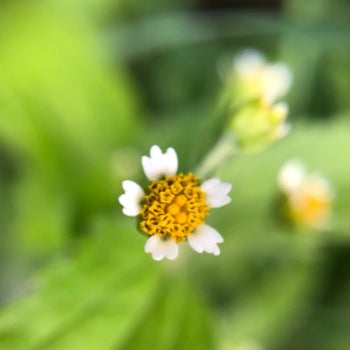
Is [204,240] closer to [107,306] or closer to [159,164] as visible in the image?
[159,164]

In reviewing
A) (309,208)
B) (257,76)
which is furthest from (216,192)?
(257,76)

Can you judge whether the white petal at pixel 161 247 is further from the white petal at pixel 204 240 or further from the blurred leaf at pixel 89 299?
the blurred leaf at pixel 89 299

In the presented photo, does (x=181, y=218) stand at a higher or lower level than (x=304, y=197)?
lower

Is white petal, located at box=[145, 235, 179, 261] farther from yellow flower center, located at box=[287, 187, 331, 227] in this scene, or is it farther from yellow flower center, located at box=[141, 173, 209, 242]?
yellow flower center, located at box=[287, 187, 331, 227]

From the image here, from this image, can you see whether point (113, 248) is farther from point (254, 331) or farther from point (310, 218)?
point (254, 331)

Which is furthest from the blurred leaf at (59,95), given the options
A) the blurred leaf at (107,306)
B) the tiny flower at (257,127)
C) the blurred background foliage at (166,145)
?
the tiny flower at (257,127)

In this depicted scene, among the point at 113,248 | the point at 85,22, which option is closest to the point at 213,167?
the point at 113,248
